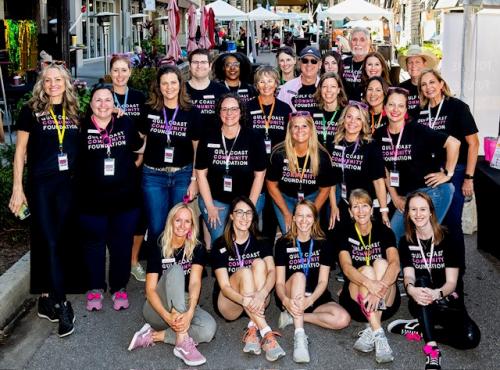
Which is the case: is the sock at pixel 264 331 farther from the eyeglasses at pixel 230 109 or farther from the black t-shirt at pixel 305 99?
the black t-shirt at pixel 305 99

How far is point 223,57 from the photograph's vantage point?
6699mm

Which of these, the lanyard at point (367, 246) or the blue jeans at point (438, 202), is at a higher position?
the blue jeans at point (438, 202)

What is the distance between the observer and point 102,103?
490 centimetres

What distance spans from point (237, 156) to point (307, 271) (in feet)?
3.67

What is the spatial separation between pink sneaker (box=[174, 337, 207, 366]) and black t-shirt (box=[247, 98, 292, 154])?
2120mm

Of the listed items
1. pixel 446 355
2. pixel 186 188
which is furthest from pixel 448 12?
pixel 446 355

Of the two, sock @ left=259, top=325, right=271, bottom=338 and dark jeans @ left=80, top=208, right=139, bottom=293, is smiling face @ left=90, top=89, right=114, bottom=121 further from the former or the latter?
sock @ left=259, top=325, right=271, bottom=338

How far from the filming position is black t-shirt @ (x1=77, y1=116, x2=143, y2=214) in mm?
4957

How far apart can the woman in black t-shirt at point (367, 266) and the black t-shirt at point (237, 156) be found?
2.89ft

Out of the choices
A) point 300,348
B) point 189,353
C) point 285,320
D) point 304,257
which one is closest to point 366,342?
point 300,348

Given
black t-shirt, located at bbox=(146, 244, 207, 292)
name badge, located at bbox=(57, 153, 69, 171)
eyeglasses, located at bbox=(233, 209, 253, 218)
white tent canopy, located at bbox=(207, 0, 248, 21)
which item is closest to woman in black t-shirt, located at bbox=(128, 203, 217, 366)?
black t-shirt, located at bbox=(146, 244, 207, 292)

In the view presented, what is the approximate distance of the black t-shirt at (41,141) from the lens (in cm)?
475

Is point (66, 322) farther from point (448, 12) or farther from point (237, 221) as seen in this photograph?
point (448, 12)

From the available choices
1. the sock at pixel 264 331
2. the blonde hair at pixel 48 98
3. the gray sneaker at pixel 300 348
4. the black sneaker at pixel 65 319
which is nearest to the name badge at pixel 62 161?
Answer: the blonde hair at pixel 48 98
